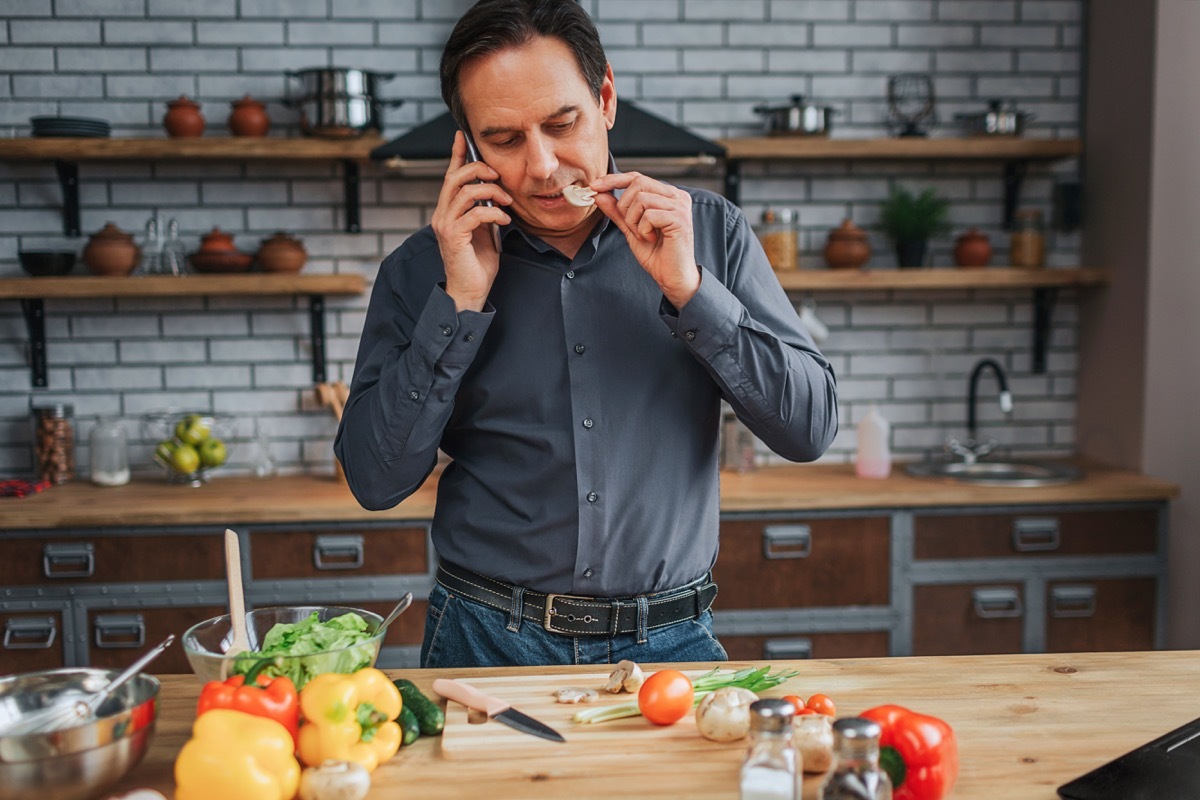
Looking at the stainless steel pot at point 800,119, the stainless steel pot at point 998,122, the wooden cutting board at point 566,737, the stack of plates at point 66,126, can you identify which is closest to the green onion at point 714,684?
the wooden cutting board at point 566,737

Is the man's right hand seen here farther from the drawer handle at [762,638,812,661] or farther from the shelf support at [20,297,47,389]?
the shelf support at [20,297,47,389]

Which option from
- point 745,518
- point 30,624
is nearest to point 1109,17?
point 745,518

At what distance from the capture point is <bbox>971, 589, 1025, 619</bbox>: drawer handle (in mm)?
3102

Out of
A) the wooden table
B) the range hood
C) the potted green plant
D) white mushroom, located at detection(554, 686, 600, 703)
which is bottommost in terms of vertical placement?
the wooden table

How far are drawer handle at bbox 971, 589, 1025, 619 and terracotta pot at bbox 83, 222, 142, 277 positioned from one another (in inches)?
116

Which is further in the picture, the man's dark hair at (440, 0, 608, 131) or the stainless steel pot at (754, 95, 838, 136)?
the stainless steel pot at (754, 95, 838, 136)

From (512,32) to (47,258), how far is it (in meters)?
2.43

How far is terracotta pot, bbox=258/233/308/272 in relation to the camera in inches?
133

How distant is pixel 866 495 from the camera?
3066 millimetres

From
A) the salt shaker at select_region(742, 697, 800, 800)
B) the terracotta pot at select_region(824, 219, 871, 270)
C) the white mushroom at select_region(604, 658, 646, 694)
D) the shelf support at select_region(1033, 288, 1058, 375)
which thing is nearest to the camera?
the salt shaker at select_region(742, 697, 800, 800)

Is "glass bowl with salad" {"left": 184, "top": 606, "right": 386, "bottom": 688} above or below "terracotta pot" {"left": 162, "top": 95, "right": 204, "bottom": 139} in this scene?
below

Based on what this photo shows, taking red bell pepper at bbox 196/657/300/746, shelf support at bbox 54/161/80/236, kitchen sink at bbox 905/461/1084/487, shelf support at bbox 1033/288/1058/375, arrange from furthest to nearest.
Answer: shelf support at bbox 1033/288/1058/375, shelf support at bbox 54/161/80/236, kitchen sink at bbox 905/461/1084/487, red bell pepper at bbox 196/657/300/746

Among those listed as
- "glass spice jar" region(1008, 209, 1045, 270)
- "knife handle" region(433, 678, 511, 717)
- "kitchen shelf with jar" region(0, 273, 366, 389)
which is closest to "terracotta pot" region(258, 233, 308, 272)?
"kitchen shelf with jar" region(0, 273, 366, 389)

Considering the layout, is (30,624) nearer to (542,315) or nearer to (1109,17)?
(542,315)
